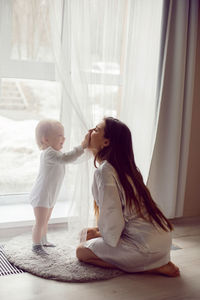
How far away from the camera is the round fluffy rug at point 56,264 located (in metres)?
2.27

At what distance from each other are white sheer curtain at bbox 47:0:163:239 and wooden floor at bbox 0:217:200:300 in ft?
1.98

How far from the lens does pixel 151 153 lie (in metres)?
3.24

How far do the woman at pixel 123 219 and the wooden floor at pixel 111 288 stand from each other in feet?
0.30

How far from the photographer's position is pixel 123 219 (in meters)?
2.39

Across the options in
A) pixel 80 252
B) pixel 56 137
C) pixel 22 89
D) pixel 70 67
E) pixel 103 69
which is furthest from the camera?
pixel 22 89

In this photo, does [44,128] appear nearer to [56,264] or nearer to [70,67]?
[70,67]

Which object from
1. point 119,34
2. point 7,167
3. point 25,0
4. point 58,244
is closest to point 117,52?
point 119,34

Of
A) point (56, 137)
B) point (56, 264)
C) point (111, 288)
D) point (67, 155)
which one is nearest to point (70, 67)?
point (56, 137)

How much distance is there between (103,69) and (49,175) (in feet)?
2.77

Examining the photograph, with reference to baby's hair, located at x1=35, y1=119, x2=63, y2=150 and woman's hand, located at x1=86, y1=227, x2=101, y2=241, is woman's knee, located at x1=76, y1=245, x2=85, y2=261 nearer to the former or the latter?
woman's hand, located at x1=86, y1=227, x2=101, y2=241

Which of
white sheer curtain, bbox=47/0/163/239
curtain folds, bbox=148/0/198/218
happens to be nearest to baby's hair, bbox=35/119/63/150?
white sheer curtain, bbox=47/0/163/239

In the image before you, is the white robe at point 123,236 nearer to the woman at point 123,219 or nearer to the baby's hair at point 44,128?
the woman at point 123,219

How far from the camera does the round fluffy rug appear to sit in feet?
7.43

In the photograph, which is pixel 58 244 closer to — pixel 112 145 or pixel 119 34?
pixel 112 145
